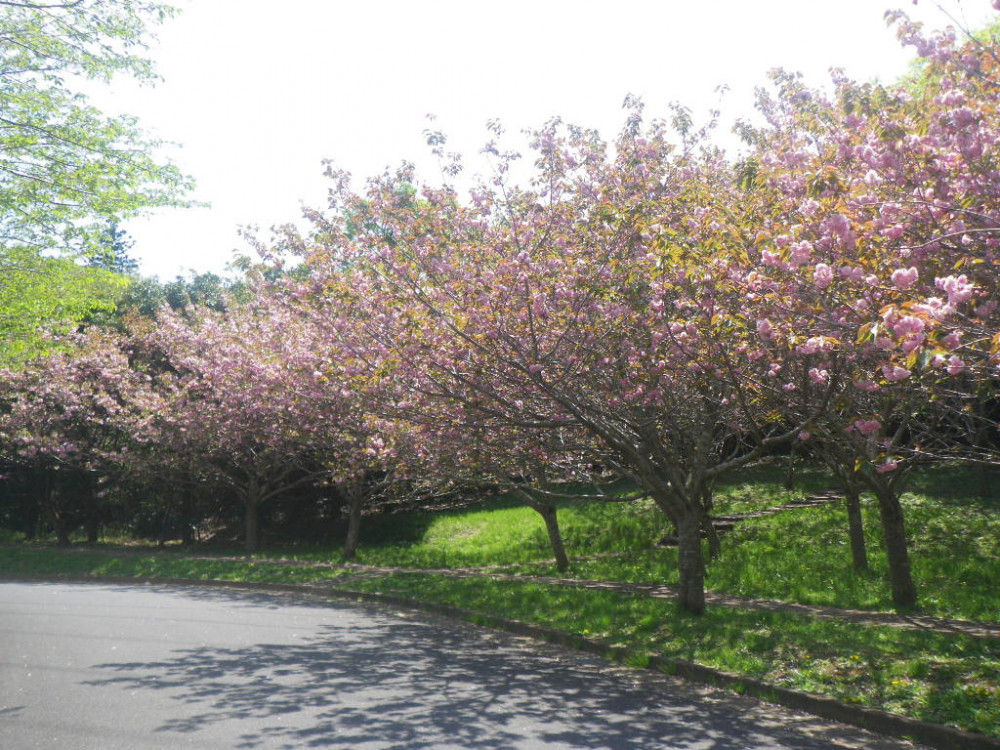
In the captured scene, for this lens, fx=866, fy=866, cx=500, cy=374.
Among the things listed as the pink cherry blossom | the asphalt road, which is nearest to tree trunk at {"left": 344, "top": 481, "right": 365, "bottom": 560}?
the asphalt road

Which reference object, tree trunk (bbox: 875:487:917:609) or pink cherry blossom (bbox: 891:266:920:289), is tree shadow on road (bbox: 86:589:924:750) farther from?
tree trunk (bbox: 875:487:917:609)

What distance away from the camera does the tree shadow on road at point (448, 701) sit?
19.9ft

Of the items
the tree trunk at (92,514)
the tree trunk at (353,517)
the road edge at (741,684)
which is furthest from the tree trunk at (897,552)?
the tree trunk at (92,514)

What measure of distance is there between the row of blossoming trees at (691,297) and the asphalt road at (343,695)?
2556 mm

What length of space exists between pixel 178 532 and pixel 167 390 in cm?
570

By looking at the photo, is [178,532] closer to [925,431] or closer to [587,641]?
[587,641]

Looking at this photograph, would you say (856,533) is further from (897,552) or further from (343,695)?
(343,695)

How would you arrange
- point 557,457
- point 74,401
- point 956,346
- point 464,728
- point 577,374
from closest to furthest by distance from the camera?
point 956,346, point 464,728, point 577,374, point 557,457, point 74,401

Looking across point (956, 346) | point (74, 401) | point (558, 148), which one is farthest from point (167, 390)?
point (956, 346)

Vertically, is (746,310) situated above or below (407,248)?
below

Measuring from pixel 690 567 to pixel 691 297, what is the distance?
402cm

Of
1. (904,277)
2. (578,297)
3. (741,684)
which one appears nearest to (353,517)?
(578,297)

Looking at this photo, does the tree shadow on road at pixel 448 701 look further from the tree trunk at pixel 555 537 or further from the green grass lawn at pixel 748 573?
the tree trunk at pixel 555 537

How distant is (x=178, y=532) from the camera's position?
30156 mm
